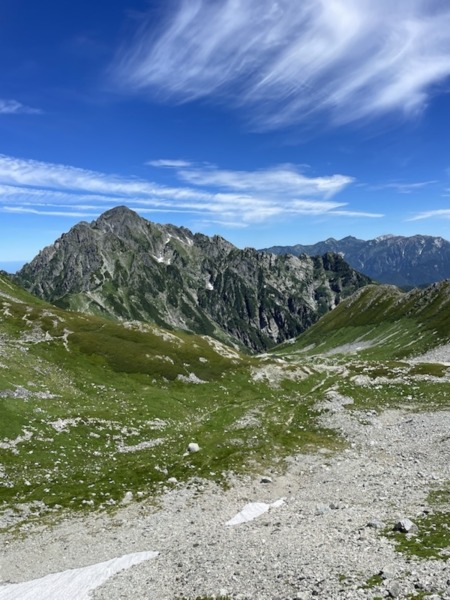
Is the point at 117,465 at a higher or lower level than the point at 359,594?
lower

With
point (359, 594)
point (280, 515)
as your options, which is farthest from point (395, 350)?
point (359, 594)

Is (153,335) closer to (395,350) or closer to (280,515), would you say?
(280,515)

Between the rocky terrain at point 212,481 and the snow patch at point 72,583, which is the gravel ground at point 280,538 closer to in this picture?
the rocky terrain at point 212,481

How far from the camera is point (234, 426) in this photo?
6356cm

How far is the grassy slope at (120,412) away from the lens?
4441 cm

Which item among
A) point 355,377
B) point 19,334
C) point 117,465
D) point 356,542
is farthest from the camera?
point 19,334

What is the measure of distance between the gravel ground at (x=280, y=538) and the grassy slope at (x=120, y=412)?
16.4 ft

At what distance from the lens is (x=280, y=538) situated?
28547mm

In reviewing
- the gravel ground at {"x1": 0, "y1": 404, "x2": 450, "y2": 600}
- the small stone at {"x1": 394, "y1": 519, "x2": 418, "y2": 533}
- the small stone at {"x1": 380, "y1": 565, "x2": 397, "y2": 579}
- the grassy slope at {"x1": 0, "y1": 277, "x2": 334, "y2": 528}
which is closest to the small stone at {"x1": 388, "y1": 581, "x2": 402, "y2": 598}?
the gravel ground at {"x1": 0, "y1": 404, "x2": 450, "y2": 600}

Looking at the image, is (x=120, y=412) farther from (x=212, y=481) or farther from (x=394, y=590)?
(x=394, y=590)

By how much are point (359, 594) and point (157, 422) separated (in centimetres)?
4839

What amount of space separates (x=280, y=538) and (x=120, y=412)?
4113 centimetres

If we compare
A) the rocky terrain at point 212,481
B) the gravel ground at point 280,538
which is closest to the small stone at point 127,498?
the rocky terrain at point 212,481

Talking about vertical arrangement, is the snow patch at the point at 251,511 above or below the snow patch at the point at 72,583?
below
